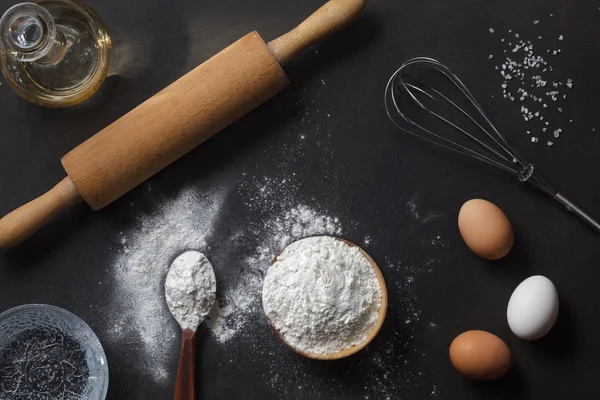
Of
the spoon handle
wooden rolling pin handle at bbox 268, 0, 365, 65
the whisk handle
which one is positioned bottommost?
the whisk handle

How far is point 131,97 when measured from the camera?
1.43 metres

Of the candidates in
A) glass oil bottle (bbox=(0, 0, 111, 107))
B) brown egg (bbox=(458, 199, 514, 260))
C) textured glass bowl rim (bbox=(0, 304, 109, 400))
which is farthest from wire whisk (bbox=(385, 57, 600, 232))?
textured glass bowl rim (bbox=(0, 304, 109, 400))

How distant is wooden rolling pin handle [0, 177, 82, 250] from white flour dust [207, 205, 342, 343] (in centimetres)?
41

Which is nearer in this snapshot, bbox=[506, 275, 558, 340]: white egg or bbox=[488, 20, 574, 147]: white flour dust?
bbox=[506, 275, 558, 340]: white egg

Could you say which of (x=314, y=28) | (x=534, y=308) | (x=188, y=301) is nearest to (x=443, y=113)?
(x=314, y=28)

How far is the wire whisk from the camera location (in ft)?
4.70

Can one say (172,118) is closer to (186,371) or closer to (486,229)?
(186,371)

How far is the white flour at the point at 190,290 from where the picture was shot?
53.4 inches

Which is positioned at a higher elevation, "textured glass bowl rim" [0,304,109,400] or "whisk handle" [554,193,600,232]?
"textured glass bowl rim" [0,304,109,400]

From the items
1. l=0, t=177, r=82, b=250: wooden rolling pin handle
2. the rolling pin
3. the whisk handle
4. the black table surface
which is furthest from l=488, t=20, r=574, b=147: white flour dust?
l=0, t=177, r=82, b=250: wooden rolling pin handle

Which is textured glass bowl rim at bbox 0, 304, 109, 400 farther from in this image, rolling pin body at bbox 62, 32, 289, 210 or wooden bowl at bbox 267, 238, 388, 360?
wooden bowl at bbox 267, 238, 388, 360

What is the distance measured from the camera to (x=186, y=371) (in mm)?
1353

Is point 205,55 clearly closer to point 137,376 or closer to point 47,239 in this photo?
point 47,239

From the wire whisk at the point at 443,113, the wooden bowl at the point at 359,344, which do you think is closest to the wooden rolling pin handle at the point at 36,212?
the wooden bowl at the point at 359,344
